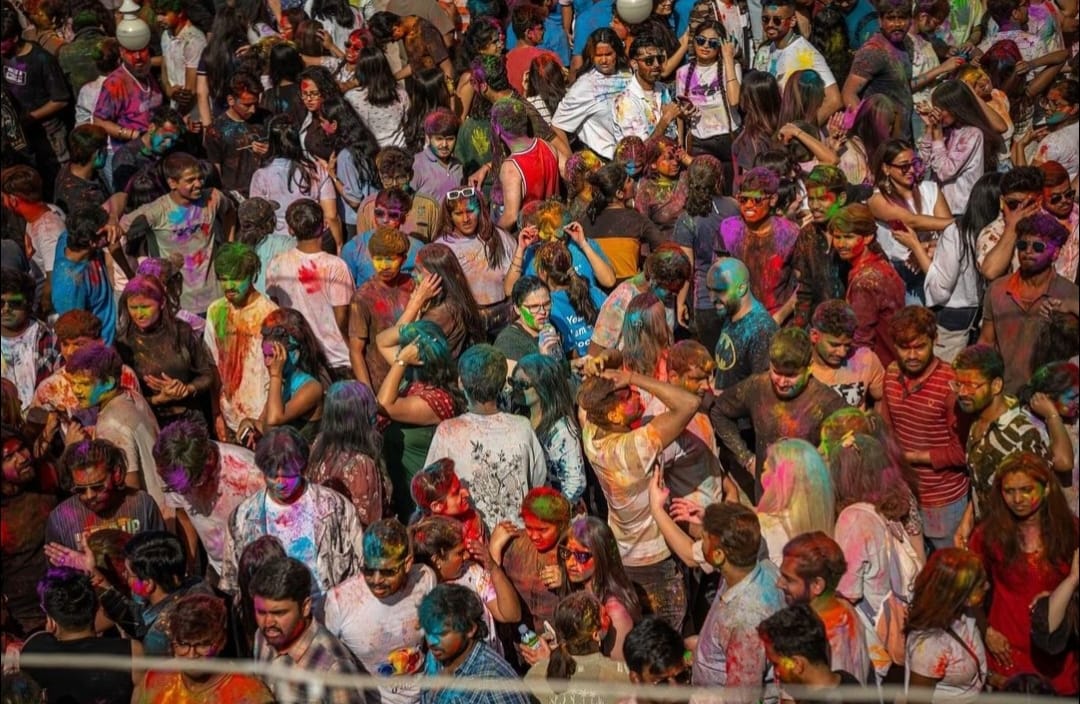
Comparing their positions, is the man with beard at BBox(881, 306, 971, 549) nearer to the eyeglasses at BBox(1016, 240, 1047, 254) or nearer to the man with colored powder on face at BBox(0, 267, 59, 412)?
the eyeglasses at BBox(1016, 240, 1047, 254)

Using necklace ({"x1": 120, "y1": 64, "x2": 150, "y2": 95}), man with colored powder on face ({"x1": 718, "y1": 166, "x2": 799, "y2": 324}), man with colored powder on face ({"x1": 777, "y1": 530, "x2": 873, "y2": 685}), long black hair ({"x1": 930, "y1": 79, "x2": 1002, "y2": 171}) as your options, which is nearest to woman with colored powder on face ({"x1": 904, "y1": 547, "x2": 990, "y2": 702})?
man with colored powder on face ({"x1": 777, "y1": 530, "x2": 873, "y2": 685})

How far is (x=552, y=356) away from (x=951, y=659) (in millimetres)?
2711

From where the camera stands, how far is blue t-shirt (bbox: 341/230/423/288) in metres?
9.20

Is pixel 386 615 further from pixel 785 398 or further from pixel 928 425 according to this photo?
pixel 928 425

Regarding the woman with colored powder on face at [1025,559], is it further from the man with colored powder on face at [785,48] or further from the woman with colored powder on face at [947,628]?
the man with colored powder on face at [785,48]

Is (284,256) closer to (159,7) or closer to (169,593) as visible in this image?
(169,593)

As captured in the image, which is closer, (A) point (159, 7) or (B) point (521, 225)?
(B) point (521, 225)

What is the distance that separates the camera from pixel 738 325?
8.24 metres

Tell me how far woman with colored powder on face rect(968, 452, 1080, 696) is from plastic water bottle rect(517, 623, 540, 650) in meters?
1.85

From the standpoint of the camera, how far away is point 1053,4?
1175 cm

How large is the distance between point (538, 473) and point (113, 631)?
2007 millimetres

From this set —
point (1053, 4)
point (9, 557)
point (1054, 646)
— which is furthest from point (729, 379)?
point (1053, 4)

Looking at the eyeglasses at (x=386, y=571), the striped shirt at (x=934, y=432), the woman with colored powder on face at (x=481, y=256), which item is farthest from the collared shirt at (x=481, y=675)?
the woman with colored powder on face at (x=481, y=256)

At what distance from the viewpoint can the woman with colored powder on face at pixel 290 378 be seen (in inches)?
315
